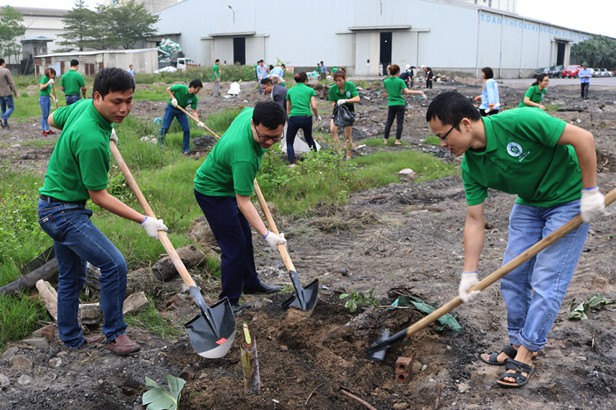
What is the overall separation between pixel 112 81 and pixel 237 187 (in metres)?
0.99

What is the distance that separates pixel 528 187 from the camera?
3039 mm

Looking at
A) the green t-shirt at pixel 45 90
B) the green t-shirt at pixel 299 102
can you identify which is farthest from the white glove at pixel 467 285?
the green t-shirt at pixel 45 90

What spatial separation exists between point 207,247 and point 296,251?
924mm

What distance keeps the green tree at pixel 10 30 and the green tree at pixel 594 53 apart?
48336 mm

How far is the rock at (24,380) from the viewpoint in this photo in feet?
11.0

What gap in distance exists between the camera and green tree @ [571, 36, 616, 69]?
5369 centimetres

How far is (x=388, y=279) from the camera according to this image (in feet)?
16.5

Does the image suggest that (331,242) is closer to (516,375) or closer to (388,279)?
(388,279)

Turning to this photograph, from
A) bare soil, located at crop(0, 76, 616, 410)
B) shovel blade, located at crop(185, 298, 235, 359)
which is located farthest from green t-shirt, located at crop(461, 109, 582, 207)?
shovel blade, located at crop(185, 298, 235, 359)

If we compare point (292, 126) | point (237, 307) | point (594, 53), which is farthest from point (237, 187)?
point (594, 53)

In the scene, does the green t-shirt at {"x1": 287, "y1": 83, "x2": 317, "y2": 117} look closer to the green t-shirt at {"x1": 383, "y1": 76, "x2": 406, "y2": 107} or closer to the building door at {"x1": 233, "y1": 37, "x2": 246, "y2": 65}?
the green t-shirt at {"x1": 383, "y1": 76, "x2": 406, "y2": 107}

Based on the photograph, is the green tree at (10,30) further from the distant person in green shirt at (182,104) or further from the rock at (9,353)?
the rock at (9,353)

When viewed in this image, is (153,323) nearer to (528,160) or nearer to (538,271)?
(538,271)

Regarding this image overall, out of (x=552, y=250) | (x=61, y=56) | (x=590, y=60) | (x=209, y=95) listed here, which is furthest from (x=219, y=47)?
(x=552, y=250)
